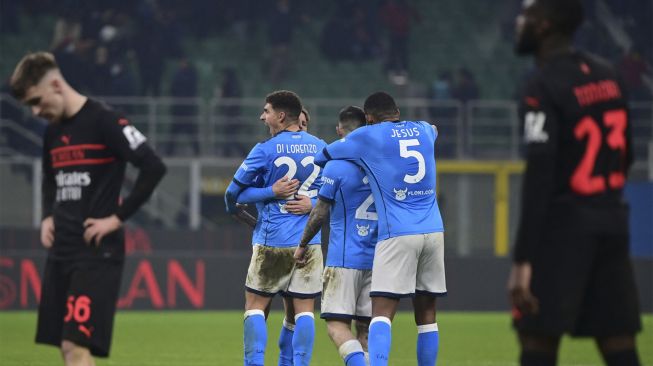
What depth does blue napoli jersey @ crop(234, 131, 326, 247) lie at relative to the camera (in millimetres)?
9430

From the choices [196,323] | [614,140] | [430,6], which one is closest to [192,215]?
[196,323]

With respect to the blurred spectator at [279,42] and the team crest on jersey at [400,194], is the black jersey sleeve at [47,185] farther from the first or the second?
the blurred spectator at [279,42]

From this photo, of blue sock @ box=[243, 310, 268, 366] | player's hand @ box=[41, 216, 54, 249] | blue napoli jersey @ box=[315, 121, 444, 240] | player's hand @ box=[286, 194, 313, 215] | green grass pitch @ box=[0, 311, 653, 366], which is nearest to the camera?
player's hand @ box=[41, 216, 54, 249]

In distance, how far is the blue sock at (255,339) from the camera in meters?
9.19

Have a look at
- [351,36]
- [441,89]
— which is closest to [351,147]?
[441,89]

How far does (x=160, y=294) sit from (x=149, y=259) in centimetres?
63

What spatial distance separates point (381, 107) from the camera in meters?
8.70

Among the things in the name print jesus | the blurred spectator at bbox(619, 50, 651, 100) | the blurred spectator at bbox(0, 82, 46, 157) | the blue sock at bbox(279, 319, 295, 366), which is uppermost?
the blurred spectator at bbox(619, 50, 651, 100)

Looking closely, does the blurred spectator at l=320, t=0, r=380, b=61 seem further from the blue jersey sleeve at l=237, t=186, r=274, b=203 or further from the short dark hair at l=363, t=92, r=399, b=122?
the short dark hair at l=363, t=92, r=399, b=122

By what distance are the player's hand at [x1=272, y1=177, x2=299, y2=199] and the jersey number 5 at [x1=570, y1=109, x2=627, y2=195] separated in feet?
13.3

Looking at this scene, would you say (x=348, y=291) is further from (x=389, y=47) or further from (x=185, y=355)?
(x=389, y=47)

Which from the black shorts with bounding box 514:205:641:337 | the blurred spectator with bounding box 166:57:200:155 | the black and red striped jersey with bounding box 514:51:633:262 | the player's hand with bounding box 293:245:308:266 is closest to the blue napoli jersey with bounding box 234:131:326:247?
the player's hand with bounding box 293:245:308:266

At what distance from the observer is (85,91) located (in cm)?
2355

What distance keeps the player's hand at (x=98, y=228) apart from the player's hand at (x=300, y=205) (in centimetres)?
299
